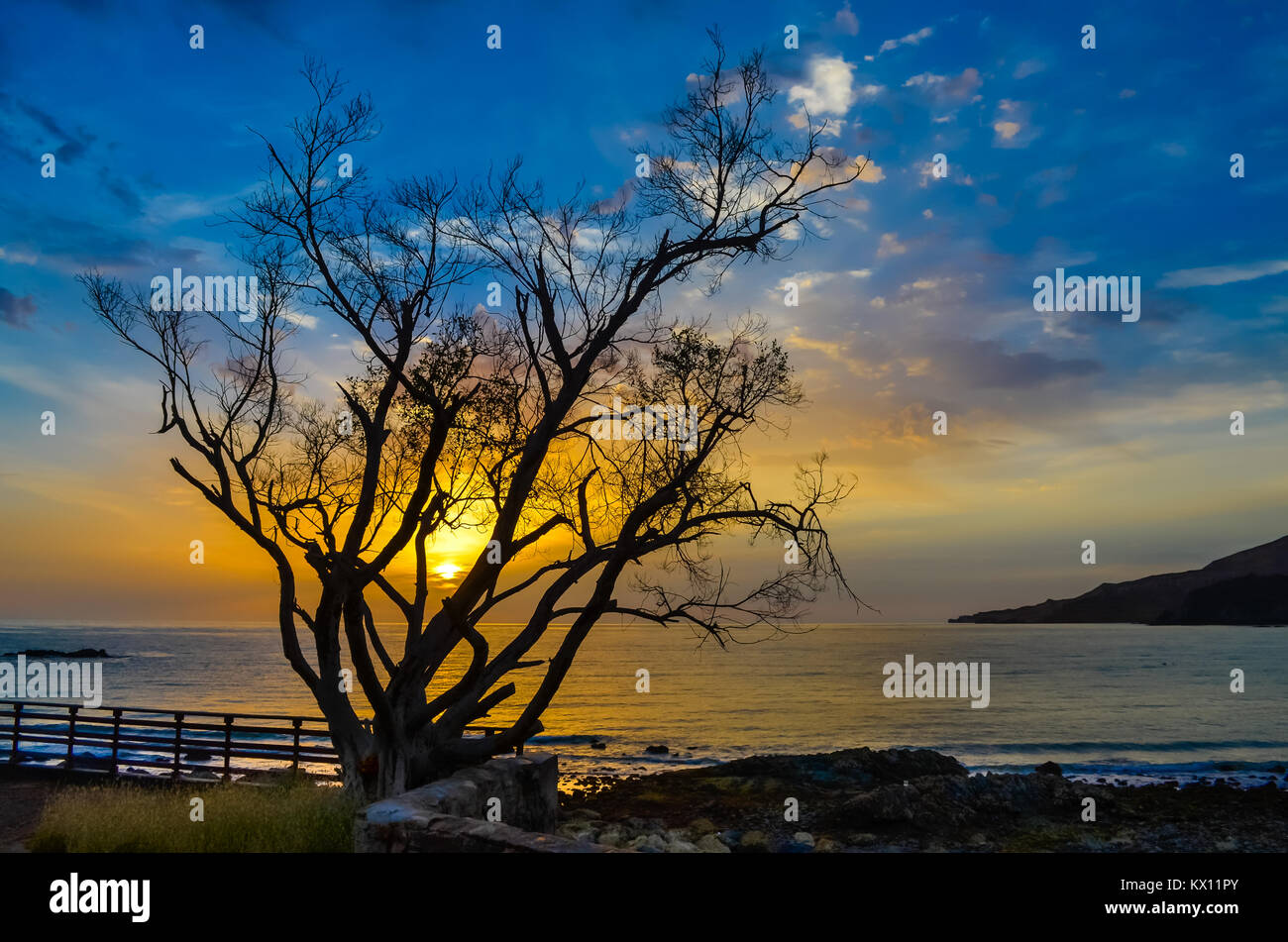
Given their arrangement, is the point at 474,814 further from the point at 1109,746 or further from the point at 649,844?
the point at 1109,746

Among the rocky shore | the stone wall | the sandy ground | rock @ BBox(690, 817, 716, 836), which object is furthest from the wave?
the sandy ground

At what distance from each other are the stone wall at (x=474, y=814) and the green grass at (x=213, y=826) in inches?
57.4

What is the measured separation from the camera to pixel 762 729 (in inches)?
1921

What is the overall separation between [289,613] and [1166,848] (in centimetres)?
1982

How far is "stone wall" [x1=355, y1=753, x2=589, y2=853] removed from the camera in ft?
23.3

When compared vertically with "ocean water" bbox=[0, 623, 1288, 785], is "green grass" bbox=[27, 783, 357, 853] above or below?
above

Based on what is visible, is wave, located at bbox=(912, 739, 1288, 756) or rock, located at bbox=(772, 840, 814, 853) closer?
rock, located at bbox=(772, 840, 814, 853)

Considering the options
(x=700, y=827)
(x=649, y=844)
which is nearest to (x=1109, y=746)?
(x=700, y=827)

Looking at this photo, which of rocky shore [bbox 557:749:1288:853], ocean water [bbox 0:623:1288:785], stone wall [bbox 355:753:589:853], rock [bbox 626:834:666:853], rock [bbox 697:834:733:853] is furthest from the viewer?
ocean water [bbox 0:623:1288:785]

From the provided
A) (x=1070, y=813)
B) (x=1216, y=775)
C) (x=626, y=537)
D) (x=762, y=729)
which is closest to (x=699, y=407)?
(x=626, y=537)

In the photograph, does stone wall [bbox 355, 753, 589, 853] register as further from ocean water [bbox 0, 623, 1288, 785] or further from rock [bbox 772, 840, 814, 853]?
rock [bbox 772, 840, 814, 853]

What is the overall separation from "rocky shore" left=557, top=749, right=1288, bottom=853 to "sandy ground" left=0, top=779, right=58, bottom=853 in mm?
9687
